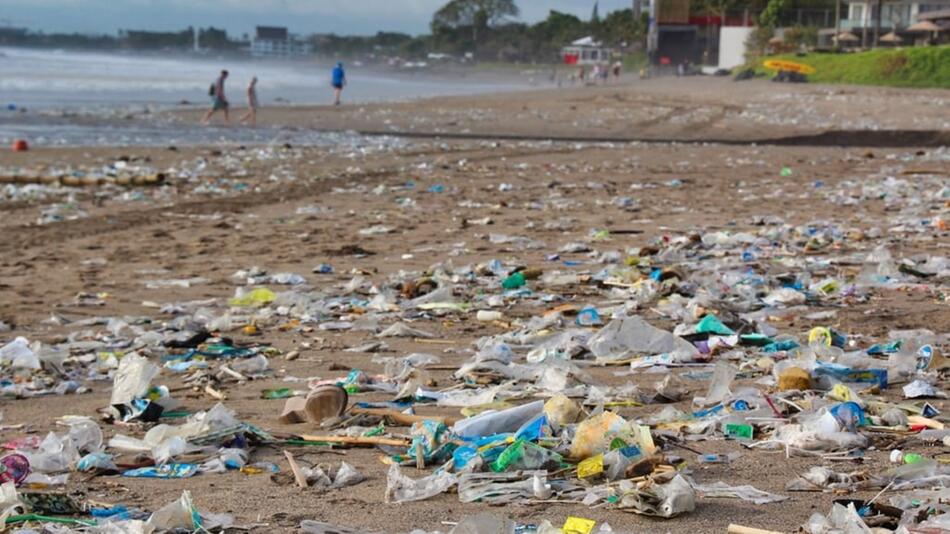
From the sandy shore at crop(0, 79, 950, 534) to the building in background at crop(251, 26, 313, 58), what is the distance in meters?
138

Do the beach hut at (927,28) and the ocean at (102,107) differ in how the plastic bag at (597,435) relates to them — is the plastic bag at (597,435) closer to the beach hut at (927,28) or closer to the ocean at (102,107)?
the ocean at (102,107)

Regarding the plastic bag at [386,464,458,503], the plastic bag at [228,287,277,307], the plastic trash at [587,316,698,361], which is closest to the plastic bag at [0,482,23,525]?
the plastic bag at [386,464,458,503]

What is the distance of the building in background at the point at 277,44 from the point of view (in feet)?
516

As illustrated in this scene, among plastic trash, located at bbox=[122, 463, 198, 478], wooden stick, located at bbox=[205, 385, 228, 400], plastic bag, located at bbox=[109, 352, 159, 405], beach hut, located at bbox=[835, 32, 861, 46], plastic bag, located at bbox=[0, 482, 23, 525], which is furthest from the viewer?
A: beach hut, located at bbox=[835, 32, 861, 46]

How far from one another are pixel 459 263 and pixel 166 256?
2414 mm

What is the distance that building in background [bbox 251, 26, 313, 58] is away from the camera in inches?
6196

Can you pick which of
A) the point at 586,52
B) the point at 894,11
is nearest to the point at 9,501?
the point at 894,11

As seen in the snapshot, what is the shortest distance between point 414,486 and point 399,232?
6741 millimetres

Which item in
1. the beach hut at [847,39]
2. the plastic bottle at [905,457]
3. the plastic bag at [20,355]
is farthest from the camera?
the beach hut at [847,39]

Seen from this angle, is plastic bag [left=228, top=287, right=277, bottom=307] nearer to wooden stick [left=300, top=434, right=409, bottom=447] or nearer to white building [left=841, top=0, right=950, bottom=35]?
wooden stick [left=300, top=434, right=409, bottom=447]

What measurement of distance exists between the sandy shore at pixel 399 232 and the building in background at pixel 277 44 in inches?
5435

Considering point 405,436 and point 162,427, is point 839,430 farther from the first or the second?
point 162,427

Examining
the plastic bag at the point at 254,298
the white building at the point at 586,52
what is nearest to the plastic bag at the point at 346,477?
the plastic bag at the point at 254,298

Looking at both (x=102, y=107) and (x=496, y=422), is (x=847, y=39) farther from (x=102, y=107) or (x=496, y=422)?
(x=496, y=422)
